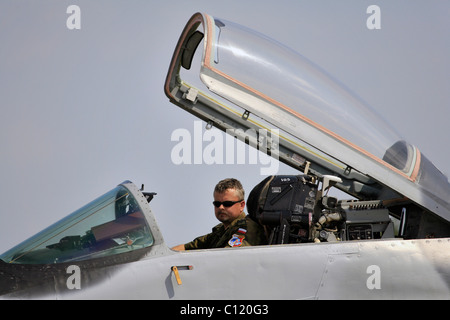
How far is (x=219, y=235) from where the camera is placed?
648cm

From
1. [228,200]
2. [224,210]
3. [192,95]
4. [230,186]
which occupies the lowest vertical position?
[224,210]

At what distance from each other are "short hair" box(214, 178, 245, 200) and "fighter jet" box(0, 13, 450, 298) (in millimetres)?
687

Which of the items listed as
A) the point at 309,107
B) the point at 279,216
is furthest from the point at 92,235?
the point at 309,107

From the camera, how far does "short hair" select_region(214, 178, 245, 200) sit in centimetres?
644

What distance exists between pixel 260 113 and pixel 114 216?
4.57 feet

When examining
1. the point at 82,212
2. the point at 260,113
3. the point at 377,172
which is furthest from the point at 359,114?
the point at 82,212

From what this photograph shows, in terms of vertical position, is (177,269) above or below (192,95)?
below

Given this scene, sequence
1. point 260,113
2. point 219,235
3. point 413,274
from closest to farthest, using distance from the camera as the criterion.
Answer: point 413,274
point 260,113
point 219,235

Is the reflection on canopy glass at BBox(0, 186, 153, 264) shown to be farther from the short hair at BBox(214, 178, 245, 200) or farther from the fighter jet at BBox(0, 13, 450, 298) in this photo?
the short hair at BBox(214, 178, 245, 200)

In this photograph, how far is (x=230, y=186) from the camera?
6.44 meters

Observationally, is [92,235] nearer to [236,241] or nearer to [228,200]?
[236,241]

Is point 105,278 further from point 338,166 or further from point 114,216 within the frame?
point 338,166

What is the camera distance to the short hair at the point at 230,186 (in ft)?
21.1

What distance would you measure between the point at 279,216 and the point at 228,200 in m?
1.17
